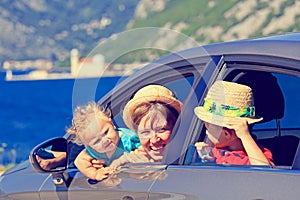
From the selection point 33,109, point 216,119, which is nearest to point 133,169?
point 216,119

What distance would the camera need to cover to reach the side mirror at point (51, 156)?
391 cm

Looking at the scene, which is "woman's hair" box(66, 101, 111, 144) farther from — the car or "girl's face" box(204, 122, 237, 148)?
"girl's face" box(204, 122, 237, 148)

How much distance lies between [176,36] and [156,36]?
12 centimetres

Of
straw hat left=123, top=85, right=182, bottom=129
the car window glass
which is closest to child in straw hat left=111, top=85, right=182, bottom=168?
straw hat left=123, top=85, right=182, bottom=129

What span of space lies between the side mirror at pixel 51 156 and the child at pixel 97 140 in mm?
113

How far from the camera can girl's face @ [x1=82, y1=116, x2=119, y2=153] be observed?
12.6 ft

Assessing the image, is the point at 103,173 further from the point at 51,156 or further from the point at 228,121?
the point at 228,121

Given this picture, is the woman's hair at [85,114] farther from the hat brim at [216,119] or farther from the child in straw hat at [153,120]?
the hat brim at [216,119]

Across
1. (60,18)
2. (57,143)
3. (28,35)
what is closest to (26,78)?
(28,35)

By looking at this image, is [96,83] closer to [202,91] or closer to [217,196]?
[202,91]

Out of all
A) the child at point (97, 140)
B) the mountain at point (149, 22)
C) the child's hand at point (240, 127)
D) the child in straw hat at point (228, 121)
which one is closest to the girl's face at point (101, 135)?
the child at point (97, 140)

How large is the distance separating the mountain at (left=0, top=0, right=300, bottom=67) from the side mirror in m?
0.54

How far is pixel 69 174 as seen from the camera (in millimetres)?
3947

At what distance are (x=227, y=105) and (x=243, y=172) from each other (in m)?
0.42
